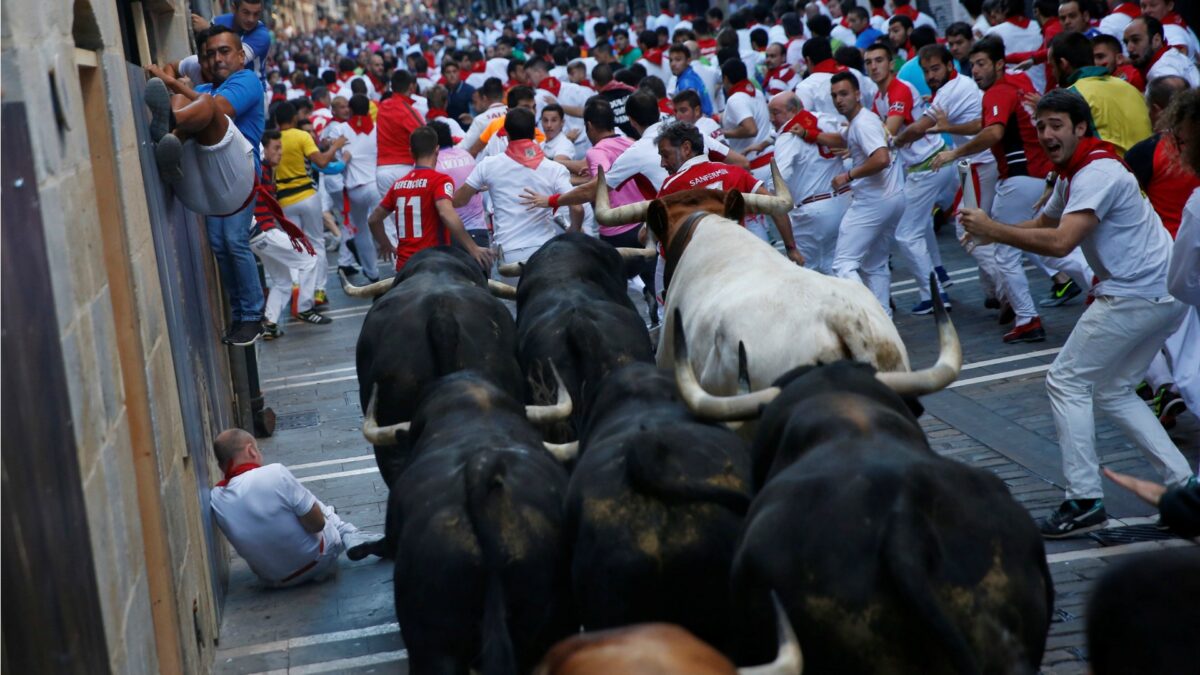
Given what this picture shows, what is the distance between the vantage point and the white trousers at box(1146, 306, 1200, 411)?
28.2 ft

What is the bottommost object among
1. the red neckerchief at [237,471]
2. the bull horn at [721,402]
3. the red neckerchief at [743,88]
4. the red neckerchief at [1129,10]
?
the red neckerchief at [237,471]

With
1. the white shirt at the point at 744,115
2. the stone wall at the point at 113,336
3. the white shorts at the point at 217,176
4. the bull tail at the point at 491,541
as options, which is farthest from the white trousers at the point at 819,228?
the bull tail at the point at 491,541

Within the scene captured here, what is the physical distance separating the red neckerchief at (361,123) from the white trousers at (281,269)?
2.90 m

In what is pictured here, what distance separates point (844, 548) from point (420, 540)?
182cm

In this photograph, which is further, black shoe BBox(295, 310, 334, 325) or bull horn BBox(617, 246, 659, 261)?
black shoe BBox(295, 310, 334, 325)

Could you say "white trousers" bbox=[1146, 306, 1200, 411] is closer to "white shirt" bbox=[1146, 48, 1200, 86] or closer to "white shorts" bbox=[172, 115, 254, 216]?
"white shirt" bbox=[1146, 48, 1200, 86]

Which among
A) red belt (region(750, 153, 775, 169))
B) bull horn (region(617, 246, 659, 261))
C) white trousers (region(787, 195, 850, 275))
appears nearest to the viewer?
bull horn (region(617, 246, 659, 261))

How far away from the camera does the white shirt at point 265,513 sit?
7.95 meters

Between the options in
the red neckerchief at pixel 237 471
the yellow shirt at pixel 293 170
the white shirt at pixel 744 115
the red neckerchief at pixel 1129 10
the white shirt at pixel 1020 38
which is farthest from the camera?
the yellow shirt at pixel 293 170

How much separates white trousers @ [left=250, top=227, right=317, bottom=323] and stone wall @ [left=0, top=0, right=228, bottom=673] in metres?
7.31

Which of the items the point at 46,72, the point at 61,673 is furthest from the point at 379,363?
the point at 61,673

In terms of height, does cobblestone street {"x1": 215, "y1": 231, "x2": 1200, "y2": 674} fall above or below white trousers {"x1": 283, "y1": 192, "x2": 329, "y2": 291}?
below

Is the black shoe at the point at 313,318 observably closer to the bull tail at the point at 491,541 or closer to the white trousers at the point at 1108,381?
the white trousers at the point at 1108,381

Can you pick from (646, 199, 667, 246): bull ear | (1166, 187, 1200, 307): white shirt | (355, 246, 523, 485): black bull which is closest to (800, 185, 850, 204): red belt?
(646, 199, 667, 246): bull ear
